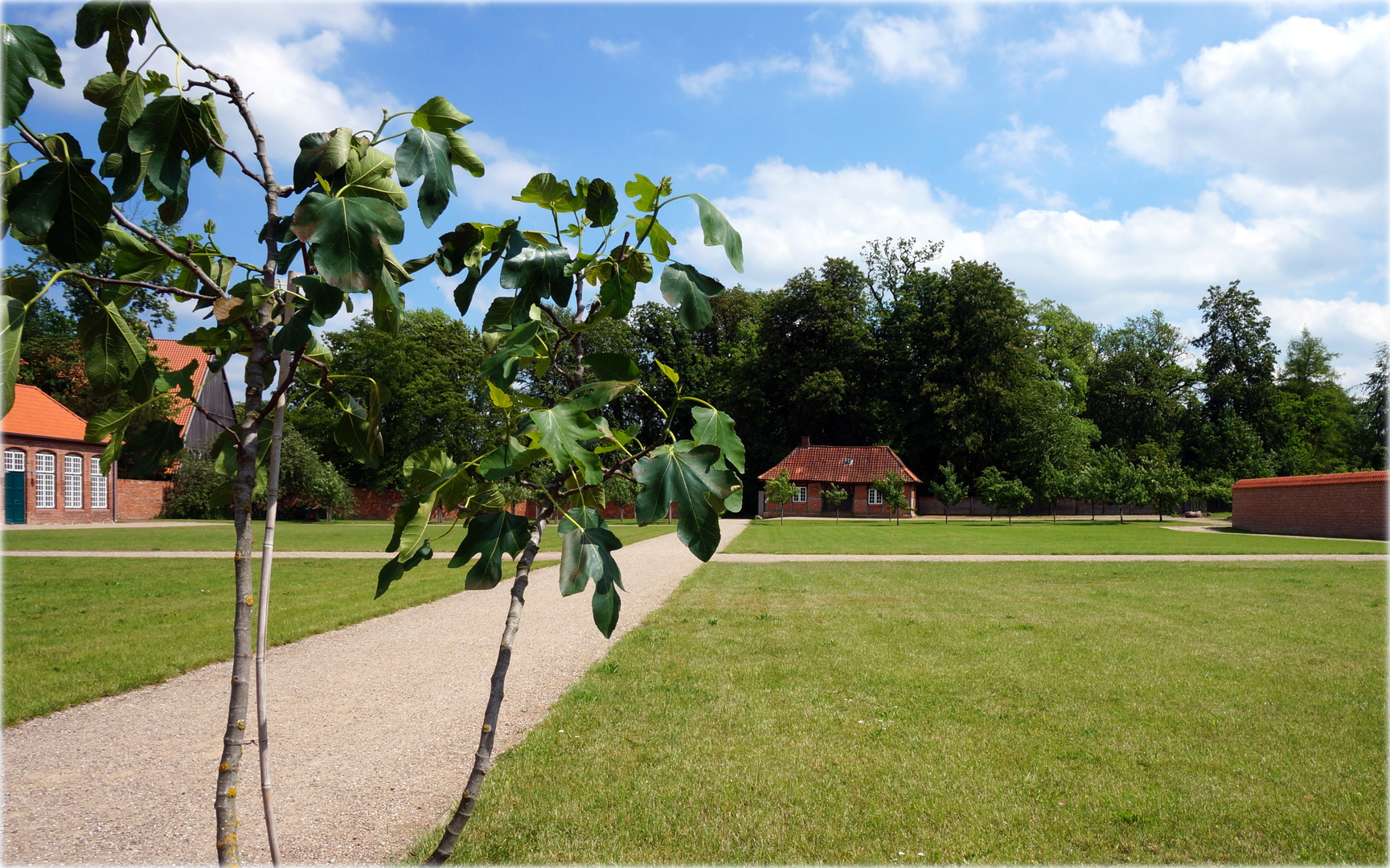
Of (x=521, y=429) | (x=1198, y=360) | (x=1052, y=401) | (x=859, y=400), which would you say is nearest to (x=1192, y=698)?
(x=521, y=429)

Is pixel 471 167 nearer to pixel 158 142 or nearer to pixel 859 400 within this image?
pixel 158 142

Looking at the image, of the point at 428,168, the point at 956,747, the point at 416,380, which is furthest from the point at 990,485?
the point at 428,168

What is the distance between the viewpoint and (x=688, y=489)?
1.56m

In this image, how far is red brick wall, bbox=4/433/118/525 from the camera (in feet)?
106

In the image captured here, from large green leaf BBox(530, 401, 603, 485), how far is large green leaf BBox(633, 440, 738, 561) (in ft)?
0.39

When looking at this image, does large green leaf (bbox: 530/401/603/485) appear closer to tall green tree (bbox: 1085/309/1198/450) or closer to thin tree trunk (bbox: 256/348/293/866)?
thin tree trunk (bbox: 256/348/293/866)

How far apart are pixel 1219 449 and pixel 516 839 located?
2521 inches

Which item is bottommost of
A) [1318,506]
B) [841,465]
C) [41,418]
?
[1318,506]

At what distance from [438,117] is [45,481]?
137 feet

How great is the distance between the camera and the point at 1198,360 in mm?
64562

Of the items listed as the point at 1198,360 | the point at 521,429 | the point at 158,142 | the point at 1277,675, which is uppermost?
the point at 1198,360

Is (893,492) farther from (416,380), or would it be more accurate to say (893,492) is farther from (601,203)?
(601,203)

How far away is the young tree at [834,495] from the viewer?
43969 millimetres

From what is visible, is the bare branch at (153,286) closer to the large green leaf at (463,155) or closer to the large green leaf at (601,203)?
the large green leaf at (463,155)
